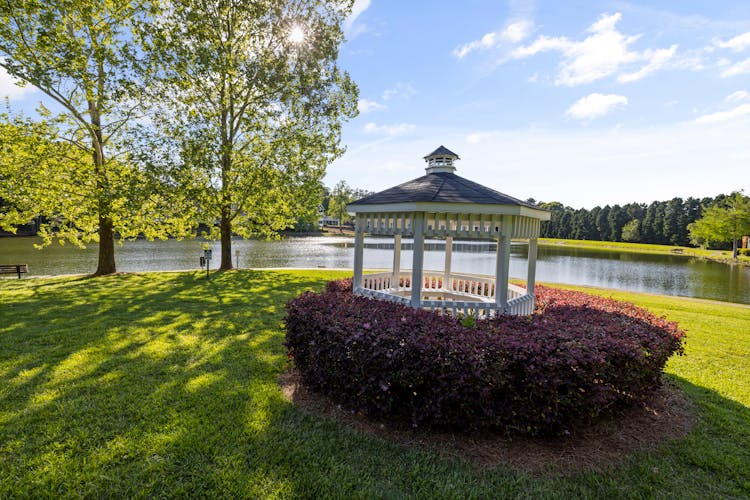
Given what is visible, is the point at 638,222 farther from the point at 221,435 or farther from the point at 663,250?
the point at 221,435

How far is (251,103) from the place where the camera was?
1380cm

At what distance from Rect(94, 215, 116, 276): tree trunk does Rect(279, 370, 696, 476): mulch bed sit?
12920mm

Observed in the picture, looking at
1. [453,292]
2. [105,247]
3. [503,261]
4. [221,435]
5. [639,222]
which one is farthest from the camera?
[639,222]

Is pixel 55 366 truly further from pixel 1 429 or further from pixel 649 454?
pixel 649 454

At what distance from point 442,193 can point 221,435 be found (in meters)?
4.21

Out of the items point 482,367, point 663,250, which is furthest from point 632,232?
point 482,367

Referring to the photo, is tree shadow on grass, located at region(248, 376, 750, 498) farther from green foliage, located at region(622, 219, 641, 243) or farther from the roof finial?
green foliage, located at region(622, 219, 641, 243)

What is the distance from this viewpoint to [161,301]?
866 cm

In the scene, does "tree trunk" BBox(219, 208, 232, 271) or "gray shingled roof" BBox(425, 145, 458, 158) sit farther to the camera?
"tree trunk" BBox(219, 208, 232, 271)

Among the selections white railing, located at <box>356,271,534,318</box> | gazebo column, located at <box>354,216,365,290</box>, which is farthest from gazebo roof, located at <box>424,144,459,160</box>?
white railing, located at <box>356,271,534,318</box>

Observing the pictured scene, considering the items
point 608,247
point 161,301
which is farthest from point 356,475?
point 608,247

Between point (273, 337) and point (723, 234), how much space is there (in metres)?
60.6

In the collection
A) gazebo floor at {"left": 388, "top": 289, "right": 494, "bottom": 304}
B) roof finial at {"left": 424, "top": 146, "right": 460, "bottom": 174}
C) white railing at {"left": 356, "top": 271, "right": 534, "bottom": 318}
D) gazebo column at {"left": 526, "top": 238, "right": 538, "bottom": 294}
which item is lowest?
gazebo floor at {"left": 388, "top": 289, "right": 494, "bottom": 304}

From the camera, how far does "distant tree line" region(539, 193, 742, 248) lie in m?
59.6
